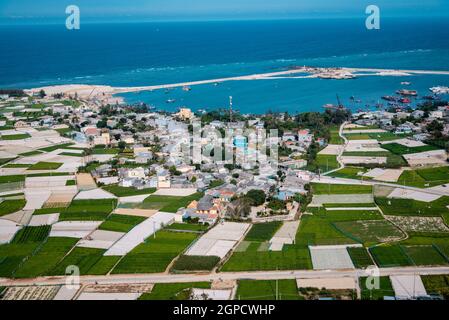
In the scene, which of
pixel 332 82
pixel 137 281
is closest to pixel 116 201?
pixel 137 281

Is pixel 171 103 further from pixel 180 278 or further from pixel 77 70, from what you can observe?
pixel 180 278

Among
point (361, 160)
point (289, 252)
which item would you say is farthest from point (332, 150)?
point (289, 252)

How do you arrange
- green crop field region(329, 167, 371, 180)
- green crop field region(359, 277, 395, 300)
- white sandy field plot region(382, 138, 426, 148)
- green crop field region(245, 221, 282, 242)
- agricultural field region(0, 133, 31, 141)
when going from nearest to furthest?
green crop field region(359, 277, 395, 300) → green crop field region(245, 221, 282, 242) → green crop field region(329, 167, 371, 180) → white sandy field plot region(382, 138, 426, 148) → agricultural field region(0, 133, 31, 141)

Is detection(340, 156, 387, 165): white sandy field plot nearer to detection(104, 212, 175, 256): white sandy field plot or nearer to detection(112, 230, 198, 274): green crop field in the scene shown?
detection(104, 212, 175, 256): white sandy field plot

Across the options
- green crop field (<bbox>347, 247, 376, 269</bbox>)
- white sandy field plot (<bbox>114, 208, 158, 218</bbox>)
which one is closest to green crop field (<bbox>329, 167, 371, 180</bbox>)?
green crop field (<bbox>347, 247, 376, 269</bbox>)

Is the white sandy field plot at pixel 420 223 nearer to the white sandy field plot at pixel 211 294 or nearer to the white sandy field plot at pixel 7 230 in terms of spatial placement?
the white sandy field plot at pixel 211 294

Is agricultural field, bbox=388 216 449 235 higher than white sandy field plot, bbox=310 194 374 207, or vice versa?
white sandy field plot, bbox=310 194 374 207

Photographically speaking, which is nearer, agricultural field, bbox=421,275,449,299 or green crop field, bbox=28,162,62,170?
agricultural field, bbox=421,275,449,299

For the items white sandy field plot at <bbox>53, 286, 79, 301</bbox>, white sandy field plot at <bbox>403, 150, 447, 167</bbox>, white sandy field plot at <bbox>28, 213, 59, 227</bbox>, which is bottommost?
white sandy field plot at <bbox>53, 286, 79, 301</bbox>

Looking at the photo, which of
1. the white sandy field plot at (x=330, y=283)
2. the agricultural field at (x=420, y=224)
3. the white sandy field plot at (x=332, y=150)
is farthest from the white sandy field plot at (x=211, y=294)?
the white sandy field plot at (x=332, y=150)
